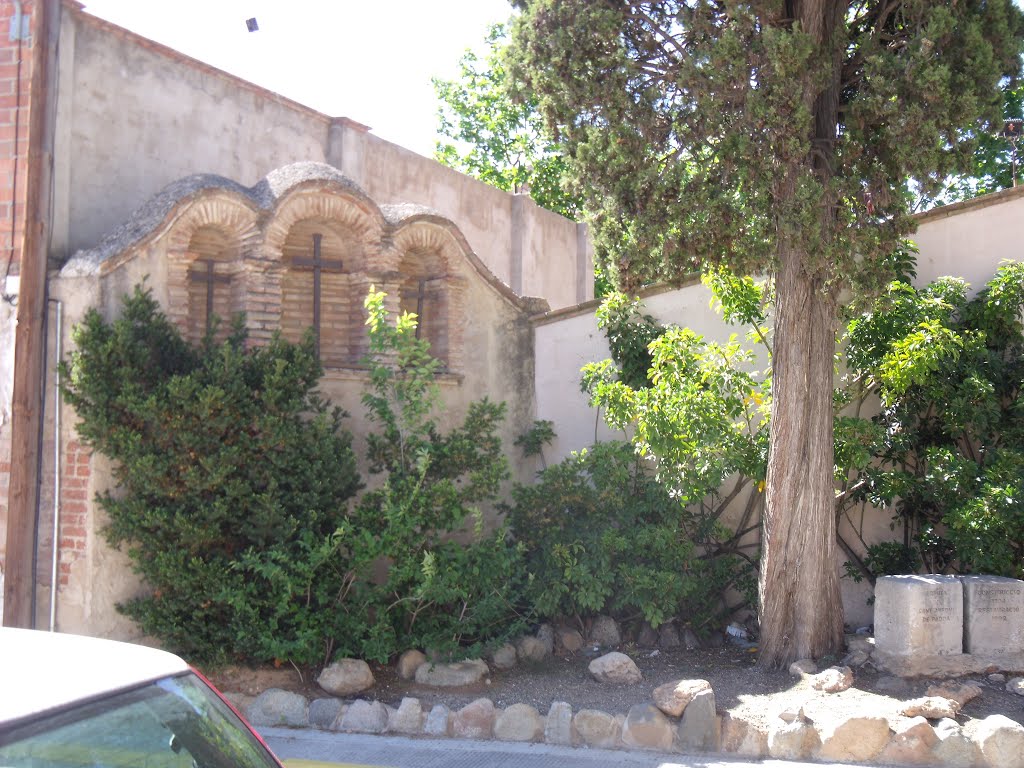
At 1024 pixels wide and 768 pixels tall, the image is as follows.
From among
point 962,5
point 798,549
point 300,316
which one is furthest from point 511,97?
point 798,549

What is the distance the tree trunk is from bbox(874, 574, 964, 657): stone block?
0.55 m

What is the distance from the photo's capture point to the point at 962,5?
7285 millimetres

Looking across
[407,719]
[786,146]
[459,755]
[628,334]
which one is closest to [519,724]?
[459,755]

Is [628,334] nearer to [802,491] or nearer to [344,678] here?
[802,491]

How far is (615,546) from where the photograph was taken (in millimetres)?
8047

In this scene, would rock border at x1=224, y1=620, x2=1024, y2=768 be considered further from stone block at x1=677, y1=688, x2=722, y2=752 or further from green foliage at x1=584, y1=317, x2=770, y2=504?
green foliage at x1=584, y1=317, x2=770, y2=504

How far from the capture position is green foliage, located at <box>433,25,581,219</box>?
19859 mm

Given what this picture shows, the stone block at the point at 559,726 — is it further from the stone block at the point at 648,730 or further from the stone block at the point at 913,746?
the stone block at the point at 913,746

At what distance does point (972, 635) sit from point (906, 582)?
57cm

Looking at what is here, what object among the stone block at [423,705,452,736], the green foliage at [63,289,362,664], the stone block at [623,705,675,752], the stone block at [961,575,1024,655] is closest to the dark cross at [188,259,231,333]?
the green foliage at [63,289,362,664]

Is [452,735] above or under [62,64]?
under

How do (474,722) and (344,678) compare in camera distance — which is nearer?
(474,722)

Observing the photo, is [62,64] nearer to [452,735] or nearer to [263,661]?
[263,661]

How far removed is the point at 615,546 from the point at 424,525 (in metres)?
1.50
